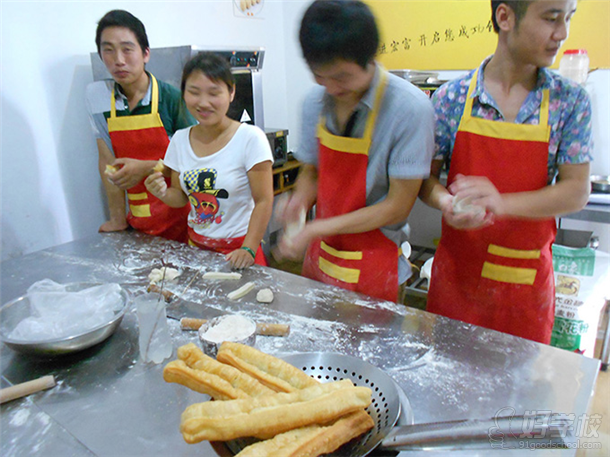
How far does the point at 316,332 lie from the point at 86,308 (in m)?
0.76

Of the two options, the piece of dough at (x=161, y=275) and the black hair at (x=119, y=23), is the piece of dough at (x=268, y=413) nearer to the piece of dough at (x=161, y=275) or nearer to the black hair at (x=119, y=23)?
the piece of dough at (x=161, y=275)

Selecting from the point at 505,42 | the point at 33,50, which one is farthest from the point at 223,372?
the point at 33,50

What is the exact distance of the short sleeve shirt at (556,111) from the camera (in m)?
1.37

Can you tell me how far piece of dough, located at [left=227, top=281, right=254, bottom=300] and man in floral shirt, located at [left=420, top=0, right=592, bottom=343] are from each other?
768 mm

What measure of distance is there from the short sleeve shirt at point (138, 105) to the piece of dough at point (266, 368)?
1693mm

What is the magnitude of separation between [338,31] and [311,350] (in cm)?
93

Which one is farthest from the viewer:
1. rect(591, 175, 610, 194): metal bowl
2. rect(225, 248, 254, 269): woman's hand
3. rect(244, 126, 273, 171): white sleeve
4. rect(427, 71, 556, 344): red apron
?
rect(591, 175, 610, 194): metal bowl

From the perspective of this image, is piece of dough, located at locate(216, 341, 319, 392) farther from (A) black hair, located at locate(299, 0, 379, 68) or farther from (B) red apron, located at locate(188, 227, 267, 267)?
(B) red apron, located at locate(188, 227, 267, 267)

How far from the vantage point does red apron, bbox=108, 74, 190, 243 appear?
230 cm

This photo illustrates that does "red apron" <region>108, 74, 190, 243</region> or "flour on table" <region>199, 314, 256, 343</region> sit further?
"red apron" <region>108, 74, 190, 243</region>

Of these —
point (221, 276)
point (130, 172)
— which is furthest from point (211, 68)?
point (221, 276)

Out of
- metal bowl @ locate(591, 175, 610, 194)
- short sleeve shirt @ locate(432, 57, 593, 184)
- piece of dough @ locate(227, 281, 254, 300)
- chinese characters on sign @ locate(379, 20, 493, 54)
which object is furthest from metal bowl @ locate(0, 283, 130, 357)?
chinese characters on sign @ locate(379, 20, 493, 54)

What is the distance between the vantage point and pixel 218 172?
2.00 m

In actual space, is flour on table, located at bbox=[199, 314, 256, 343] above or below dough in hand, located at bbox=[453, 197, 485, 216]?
below
